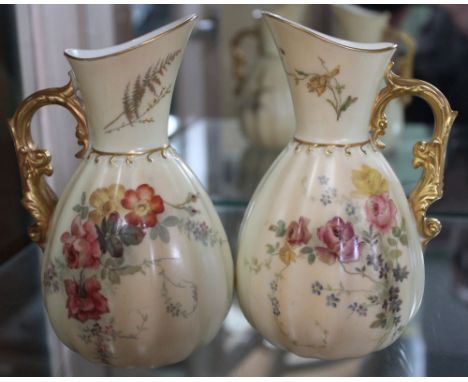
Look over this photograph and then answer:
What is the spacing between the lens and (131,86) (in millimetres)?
414

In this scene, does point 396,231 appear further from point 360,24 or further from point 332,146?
point 360,24

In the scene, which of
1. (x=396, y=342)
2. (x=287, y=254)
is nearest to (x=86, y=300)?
(x=287, y=254)

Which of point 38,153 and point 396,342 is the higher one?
point 38,153

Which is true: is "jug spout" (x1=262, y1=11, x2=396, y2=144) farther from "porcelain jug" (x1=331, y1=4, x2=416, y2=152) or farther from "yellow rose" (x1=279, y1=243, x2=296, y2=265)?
"porcelain jug" (x1=331, y1=4, x2=416, y2=152)

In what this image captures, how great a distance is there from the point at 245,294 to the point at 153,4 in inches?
25.2

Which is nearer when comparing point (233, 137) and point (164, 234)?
point (164, 234)

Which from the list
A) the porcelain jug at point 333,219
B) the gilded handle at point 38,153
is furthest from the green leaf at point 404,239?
the gilded handle at point 38,153

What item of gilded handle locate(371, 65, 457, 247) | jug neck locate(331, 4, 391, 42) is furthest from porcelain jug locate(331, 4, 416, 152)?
gilded handle locate(371, 65, 457, 247)

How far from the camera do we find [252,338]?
52 centimetres

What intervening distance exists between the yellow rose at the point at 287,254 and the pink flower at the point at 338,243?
2cm

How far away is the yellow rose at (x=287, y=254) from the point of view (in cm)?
43

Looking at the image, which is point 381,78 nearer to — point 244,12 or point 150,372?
point 150,372

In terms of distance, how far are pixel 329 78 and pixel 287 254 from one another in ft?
0.39

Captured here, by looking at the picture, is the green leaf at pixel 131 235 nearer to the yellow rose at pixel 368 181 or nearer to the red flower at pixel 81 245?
the red flower at pixel 81 245
